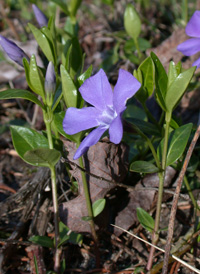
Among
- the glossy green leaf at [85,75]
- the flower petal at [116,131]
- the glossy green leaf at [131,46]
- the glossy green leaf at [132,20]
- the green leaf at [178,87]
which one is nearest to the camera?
the flower petal at [116,131]

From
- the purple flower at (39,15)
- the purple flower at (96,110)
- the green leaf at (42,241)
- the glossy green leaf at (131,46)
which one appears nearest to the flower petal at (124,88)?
the purple flower at (96,110)

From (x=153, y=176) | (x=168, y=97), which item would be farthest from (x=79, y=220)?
(x=168, y=97)

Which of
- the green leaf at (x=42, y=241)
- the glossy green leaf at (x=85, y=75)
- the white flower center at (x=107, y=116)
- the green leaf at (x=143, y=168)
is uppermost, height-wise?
the glossy green leaf at (x=85, y=75)

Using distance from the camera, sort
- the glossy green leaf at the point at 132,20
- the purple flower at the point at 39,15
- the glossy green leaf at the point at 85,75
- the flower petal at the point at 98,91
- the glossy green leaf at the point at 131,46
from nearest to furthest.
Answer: the flower petal at the point at 98,91 → the glossy green leaf at the point at 85,75 → the purple flower at the point at 39,15 → the glossy green leaf at the point at 132,20 → the glossy green leaf at the point at 131,46

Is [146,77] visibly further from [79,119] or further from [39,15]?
[39,15]

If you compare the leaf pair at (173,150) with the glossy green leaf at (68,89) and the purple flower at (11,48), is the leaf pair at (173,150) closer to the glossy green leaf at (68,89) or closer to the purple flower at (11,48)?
the glossy green leaf at (68,89)

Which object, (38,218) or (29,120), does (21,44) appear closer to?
(29,120)
